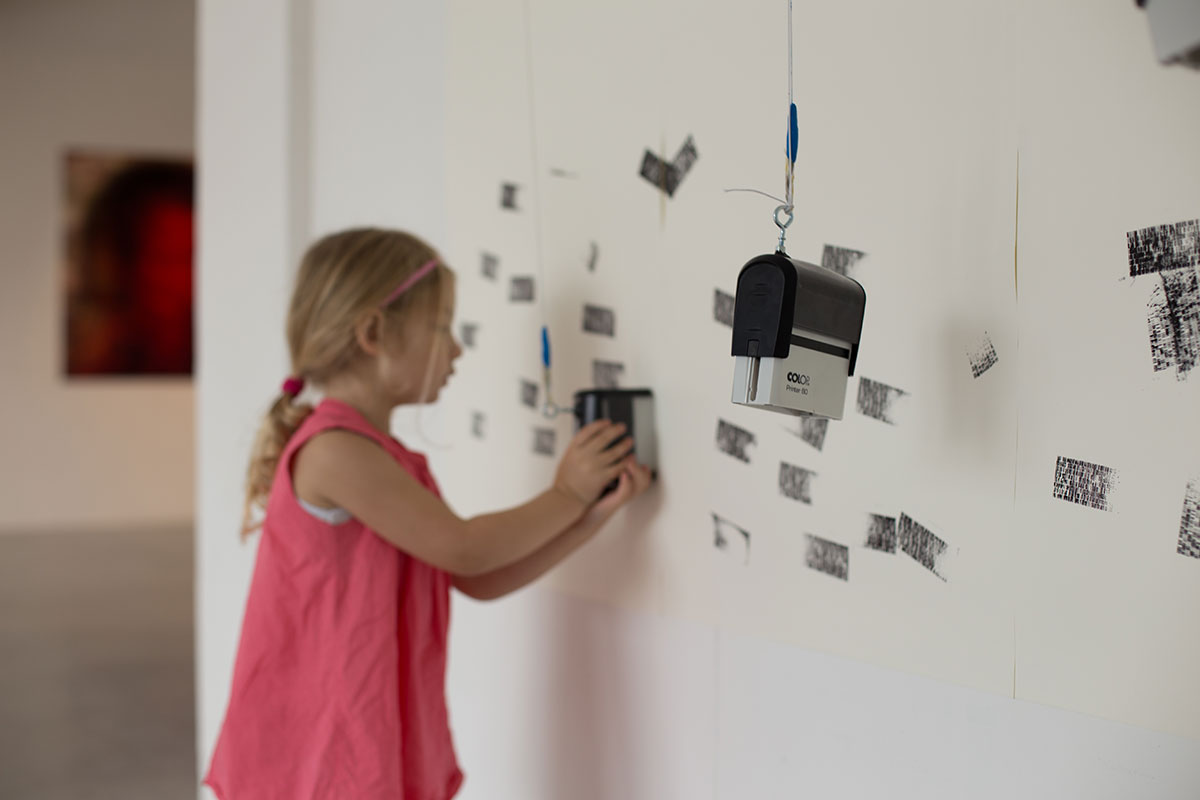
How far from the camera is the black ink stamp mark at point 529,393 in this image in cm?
136

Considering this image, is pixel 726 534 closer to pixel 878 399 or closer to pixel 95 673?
pixel 878 399

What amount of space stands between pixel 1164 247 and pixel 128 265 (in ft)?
21.1

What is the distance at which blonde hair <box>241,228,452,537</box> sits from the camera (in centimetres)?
124

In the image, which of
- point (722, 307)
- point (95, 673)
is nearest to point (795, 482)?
point (722, 307)

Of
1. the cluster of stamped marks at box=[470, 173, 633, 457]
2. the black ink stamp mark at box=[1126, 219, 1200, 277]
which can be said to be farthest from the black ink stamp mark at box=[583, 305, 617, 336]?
the black ink stamp mark at box=[1126, 219, 1200, 277]

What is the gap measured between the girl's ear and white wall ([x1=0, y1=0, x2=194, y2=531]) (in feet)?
17.1

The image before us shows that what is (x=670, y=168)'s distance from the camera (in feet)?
3.77

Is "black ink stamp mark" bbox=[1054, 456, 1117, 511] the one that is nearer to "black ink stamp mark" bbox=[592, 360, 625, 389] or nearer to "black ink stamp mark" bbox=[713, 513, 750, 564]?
"black ink stamp mark" bbox=[713, 513, 750, 564]

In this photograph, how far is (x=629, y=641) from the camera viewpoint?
1256 mm

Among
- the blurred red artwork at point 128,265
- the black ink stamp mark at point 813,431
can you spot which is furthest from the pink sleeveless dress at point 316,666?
the blurred red artwork at point 128,265

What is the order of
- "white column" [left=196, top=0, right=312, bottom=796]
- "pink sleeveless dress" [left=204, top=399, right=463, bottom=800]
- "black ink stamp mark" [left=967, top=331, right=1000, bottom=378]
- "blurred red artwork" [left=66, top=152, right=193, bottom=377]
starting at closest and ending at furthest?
"black ink stamp mark" [left=967, top=331, right=1000, bottom=378] → "pink sleeveless dress" [left=204, top=399, right=463, bottom=800] → "white column" [left=196, top=0, right=312, bottom=796] → "blurred red artwork" [left=66, top=152, right=193, bottom=377]

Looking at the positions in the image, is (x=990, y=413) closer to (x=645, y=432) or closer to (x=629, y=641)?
Result: (x=645, y=432)

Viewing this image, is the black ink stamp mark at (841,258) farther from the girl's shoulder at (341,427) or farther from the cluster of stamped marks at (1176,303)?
the girl's shoulder at (341,427)

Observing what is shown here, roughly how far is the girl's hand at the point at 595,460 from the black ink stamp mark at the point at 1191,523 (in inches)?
22.1
